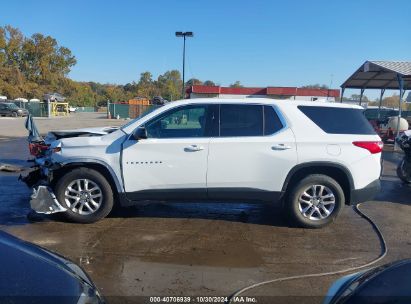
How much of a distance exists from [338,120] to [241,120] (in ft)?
4.66

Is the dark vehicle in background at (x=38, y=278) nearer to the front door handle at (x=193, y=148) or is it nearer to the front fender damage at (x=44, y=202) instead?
the front fender damage at (x=44, y=202)

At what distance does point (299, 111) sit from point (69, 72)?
82956mm

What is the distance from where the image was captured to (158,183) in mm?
5500

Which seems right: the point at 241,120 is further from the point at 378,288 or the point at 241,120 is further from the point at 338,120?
the point at 378,288

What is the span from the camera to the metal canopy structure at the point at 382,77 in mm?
16438

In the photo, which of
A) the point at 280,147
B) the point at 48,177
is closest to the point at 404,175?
the point at 280,147

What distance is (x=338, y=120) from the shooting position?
5.80 metres

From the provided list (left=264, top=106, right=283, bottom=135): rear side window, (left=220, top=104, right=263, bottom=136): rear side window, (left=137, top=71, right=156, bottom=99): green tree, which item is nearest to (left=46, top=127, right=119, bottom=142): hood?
(left=220, top=104, right=263, bottom=136): rear side window

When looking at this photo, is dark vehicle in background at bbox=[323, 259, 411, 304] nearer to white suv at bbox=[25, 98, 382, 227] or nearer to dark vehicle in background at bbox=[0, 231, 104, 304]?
dark vehicle in background at bbox=[0, 231, 104, 304]

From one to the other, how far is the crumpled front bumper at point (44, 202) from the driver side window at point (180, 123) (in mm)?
1515

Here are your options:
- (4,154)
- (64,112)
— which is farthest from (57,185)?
(64,112)

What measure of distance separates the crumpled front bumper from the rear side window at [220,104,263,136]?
2.42 meters

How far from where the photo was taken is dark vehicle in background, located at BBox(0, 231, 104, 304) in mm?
2111

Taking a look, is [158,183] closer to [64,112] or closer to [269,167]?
[269,167]
